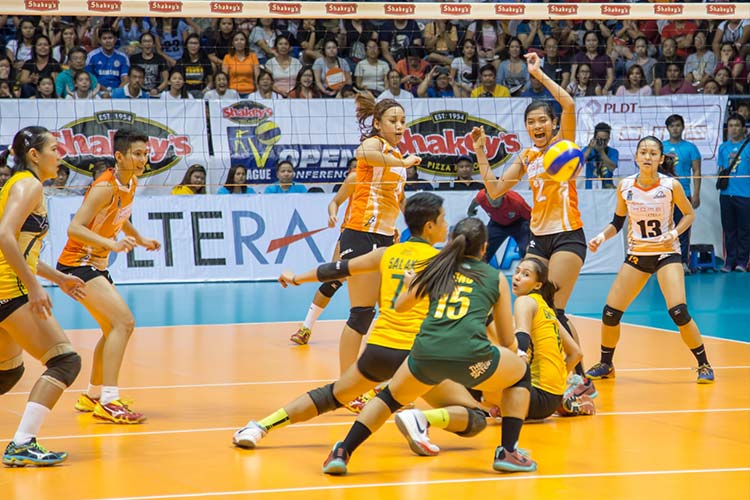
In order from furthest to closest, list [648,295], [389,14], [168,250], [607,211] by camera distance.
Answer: [607,211] → [168,250] → [648,295] → [389,14]

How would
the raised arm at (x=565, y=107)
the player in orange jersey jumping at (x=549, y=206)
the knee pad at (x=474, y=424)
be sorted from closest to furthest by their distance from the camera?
the knee pad at (x=474, y=424)
the player in orange jersey jumping at (x=549, y=206)
the raised arm at (x=565, y=107)

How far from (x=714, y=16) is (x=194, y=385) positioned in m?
7.71

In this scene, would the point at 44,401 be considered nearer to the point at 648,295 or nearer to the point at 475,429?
the point at 475,429

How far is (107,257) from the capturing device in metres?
7.12

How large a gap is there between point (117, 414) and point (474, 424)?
234 cm

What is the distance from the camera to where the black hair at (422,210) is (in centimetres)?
581

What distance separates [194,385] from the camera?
27.1 feet

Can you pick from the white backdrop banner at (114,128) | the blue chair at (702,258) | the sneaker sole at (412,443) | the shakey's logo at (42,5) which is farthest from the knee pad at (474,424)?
the blue chair at (702,258)

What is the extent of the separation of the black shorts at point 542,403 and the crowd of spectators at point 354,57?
10451mm

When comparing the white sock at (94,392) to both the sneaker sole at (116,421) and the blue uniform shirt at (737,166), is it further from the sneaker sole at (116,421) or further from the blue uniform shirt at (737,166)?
the blue uniform shirt at (737,166)

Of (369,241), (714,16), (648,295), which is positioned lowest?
(648,295)

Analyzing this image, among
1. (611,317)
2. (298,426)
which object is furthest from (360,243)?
(611,317)

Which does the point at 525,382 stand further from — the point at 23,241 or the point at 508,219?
the point at 508,219

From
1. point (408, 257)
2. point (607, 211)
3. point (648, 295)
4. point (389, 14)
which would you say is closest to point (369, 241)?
point (408, 257)
